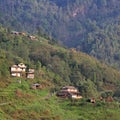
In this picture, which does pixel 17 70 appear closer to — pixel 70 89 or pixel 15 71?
pixel 15 71

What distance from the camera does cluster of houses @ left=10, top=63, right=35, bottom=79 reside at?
91.5 m

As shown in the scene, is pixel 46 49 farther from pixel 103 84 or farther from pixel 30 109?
pixel 30 109

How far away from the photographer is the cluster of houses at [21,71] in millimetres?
91469

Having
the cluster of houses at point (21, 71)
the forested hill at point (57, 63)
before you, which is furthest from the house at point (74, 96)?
the forested hill at point (57, 63)

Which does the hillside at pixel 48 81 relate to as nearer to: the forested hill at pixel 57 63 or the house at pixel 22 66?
the forested hill at pixel 57 63

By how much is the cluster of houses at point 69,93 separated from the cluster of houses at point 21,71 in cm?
714

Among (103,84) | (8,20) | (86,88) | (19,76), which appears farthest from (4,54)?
(8,20)

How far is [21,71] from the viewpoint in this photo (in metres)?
94.4

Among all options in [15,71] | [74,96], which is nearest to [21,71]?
[15,71]

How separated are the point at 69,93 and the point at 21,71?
11.3m

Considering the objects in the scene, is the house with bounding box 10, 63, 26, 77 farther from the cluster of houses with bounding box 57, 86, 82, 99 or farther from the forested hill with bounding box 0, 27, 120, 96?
the cluster of houses with bounding box 57, 86, 82, 99

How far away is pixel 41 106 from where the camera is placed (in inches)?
2950

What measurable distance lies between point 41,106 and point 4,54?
27009 mm

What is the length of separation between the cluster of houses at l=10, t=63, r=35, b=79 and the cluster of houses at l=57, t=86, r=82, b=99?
7136mm
